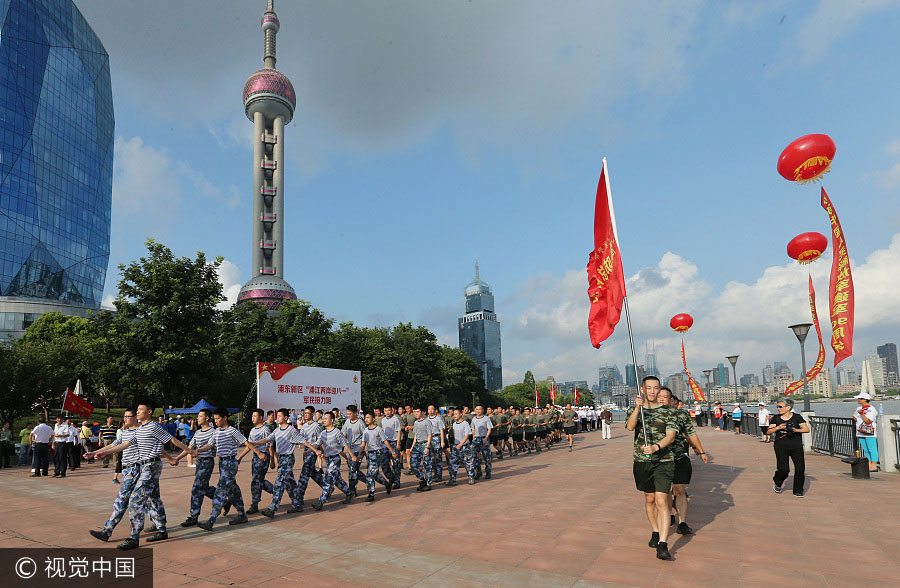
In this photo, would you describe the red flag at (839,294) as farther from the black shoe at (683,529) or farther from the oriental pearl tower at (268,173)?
the oriental pearl tower at (268,173)

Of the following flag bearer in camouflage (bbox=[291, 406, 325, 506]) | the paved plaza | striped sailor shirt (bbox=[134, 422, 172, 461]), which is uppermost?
striped sailor shirt (bbox=[134, 422, 172, 461])

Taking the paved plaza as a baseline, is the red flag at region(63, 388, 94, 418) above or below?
above

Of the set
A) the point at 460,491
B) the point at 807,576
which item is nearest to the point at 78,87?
the point at 460,491

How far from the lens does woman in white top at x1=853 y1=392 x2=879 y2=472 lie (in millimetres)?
12148

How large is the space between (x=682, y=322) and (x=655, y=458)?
25401 millimetres

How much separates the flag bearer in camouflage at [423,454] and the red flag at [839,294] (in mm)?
9454

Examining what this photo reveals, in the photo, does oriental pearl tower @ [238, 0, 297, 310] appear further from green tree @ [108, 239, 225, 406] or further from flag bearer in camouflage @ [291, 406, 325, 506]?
flag bearer in camouflage @ [291, 406, 325, 506]

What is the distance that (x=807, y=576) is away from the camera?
5.33 meters

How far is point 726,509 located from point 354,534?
5791 millimetres

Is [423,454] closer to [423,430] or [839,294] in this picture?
[423,430]

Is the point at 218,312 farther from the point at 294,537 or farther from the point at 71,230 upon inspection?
the point at 71,230

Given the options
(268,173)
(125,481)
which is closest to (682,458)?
(125,481)

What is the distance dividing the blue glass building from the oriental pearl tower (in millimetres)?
26802

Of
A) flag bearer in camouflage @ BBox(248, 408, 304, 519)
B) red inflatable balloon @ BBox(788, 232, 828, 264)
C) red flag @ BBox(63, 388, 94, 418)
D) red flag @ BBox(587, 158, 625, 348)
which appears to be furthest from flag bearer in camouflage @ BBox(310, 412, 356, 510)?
red flag @ BBox(63, 388, 94, 418)
